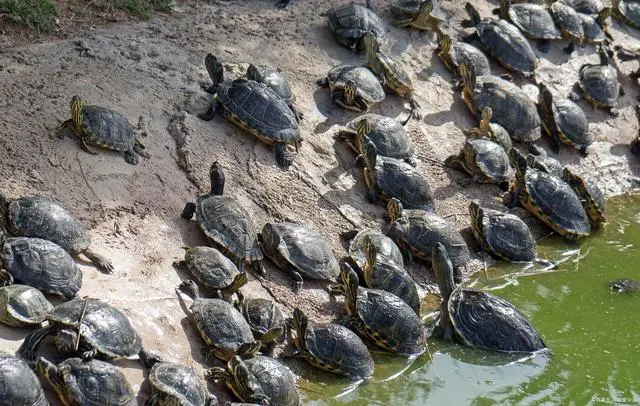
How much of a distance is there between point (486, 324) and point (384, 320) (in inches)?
41.2

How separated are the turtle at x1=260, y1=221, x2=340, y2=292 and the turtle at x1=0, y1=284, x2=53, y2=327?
254 cm

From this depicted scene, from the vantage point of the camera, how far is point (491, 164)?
11289 mm

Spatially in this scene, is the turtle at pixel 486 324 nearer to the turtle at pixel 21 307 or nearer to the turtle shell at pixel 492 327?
the turtle shell at pixel 492 327

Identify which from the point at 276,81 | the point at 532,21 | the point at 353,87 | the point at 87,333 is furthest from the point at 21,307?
the point at 532,21

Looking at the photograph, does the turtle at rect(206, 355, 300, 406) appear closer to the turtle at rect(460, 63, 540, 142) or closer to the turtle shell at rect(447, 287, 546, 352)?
the turtle shell at rect(447, 287, 546, 352)

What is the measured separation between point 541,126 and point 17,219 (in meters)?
7.59

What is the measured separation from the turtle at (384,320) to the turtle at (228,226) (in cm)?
90

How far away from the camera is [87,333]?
263 inches

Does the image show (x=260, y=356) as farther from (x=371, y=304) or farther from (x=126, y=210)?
(x=126, y=210)

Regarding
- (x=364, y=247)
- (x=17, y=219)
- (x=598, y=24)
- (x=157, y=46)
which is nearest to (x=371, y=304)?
(x=364, y=247)

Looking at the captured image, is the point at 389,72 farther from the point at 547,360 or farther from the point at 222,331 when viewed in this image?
the point at 222,331

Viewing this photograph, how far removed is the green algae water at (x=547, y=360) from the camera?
7949 millimetres

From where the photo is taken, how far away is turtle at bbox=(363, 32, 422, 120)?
11.8m

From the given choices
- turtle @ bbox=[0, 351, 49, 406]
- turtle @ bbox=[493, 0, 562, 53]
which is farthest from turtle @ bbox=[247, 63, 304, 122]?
turtle @ bbox=[0, 351, 49, 406]
